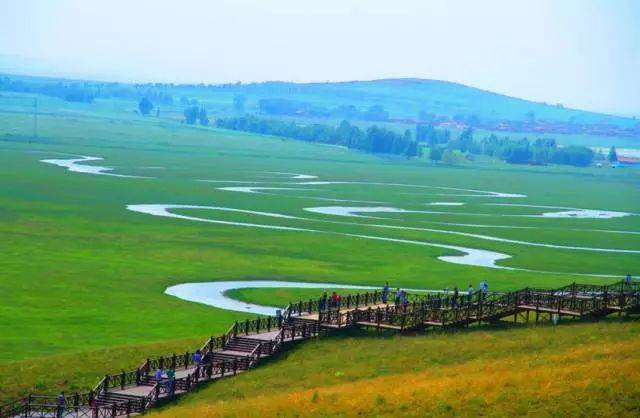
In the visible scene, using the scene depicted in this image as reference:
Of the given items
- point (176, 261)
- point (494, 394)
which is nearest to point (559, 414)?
point (494, 394)

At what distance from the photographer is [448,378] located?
45094 millimetres

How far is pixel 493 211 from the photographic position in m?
167

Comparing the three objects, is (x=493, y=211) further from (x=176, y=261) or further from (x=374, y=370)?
(x=374, y=370)

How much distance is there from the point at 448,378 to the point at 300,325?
13.5 m

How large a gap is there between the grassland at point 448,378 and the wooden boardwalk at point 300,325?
865mm

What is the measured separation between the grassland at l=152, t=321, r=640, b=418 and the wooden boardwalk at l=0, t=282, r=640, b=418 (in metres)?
0.87

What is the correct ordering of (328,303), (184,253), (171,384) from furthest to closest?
(184,253), (328,303), (171,384)

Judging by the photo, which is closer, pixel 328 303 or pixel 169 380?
pixel 169 380

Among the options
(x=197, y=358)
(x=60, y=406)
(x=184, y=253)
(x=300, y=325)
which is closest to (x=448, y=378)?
(x=197, y=358)

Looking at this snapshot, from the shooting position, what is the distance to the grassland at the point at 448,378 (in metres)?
40.2

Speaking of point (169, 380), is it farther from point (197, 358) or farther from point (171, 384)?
point (197, 358)

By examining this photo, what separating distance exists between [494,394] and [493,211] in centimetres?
12652

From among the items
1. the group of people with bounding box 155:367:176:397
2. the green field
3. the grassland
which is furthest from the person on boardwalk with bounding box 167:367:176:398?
the green field

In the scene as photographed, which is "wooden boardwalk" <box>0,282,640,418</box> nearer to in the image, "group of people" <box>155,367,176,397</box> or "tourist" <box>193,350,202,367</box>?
"group of people" <box>155,367,176,397</box>
